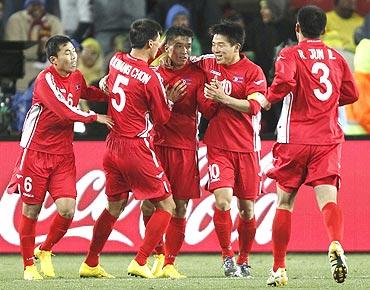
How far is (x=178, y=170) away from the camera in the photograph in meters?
11.7

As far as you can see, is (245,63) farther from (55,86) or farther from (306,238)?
(306,238)

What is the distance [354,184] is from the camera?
1423 cm

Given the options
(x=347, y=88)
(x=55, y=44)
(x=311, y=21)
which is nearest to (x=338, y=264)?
(x=347, y=88)

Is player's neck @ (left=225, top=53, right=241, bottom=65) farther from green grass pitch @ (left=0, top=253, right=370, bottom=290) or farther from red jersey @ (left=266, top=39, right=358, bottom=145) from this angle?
green grass pitch @ (left=0, top=253, right=370, bottom=290)

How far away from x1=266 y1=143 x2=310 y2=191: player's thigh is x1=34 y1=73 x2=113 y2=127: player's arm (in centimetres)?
154

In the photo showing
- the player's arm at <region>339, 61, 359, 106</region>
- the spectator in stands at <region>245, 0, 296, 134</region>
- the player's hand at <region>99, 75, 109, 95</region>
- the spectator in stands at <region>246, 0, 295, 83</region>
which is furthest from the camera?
the spectator in stands at <region>246, 0, 295, 83</region>

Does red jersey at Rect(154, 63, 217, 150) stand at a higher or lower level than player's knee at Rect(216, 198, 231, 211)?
higher

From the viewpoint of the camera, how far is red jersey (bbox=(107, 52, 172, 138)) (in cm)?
1095

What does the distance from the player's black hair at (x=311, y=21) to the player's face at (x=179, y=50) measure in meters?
1.43

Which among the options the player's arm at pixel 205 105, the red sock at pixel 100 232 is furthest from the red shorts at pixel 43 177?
the player's arm at pixel 205 105

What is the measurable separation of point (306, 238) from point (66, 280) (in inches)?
152

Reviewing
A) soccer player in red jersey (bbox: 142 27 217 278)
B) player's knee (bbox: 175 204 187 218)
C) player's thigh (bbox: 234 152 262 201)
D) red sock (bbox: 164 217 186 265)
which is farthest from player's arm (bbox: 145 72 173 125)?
red sock (bbox: 164 217 186 265)

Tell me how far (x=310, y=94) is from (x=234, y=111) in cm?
135

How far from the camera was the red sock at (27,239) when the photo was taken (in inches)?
451
